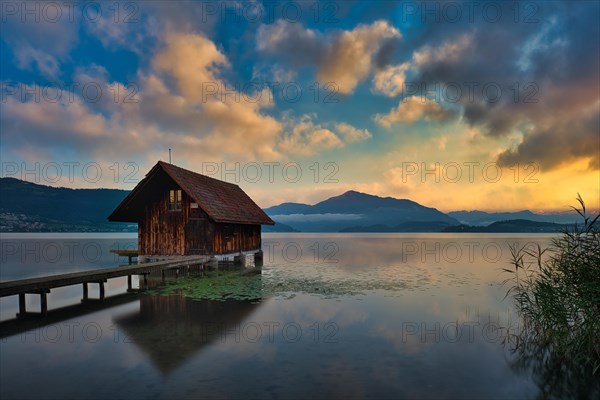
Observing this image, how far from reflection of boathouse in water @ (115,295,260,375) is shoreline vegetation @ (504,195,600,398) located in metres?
8.42

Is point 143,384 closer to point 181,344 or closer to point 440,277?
point 181,344

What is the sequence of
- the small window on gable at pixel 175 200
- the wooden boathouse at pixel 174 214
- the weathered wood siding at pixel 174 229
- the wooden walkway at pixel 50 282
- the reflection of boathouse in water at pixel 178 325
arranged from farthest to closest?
the small window on gable at pixel 175 200 < the weathered wood siding at pixel 174 229 < the wooden boathouse at pixel 174 214 < the wooden walkway at pixel 50 282 < the reflection of boathouse in water at pixel 178 325

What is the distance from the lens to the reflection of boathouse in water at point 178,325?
977 centimetres

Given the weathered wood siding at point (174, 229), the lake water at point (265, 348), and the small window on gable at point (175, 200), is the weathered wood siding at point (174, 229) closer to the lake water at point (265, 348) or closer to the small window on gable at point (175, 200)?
the small window on gable at point (175, 200)

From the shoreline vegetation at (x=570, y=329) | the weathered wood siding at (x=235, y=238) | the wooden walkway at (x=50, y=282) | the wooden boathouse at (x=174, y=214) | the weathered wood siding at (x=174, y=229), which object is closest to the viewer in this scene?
the shoreline vegetation at (x=570, y=329)

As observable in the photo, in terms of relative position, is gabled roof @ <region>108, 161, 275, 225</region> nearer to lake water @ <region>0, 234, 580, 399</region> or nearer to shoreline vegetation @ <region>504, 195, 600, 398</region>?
lake water @ <region>0, 234, 580, 399</region>

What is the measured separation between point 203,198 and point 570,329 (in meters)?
22.4

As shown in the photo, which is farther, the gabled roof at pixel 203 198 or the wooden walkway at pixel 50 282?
the gabled roof at pixel 203 198

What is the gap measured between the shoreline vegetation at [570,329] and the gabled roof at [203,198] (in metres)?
19.5

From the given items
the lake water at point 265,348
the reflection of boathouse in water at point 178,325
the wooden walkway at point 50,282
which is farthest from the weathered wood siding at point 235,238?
the reflection of boathouse in water at point 178,325

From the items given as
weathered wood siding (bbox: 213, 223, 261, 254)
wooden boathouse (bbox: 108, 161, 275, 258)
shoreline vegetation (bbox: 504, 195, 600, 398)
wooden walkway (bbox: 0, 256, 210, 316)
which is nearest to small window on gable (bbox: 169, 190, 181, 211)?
wooden boathouse (bbox: 108, 161, 275, 258)

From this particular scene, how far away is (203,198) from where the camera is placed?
26.5 metres

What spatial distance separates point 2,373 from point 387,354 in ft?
30.9

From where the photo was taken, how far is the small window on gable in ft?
88.3
